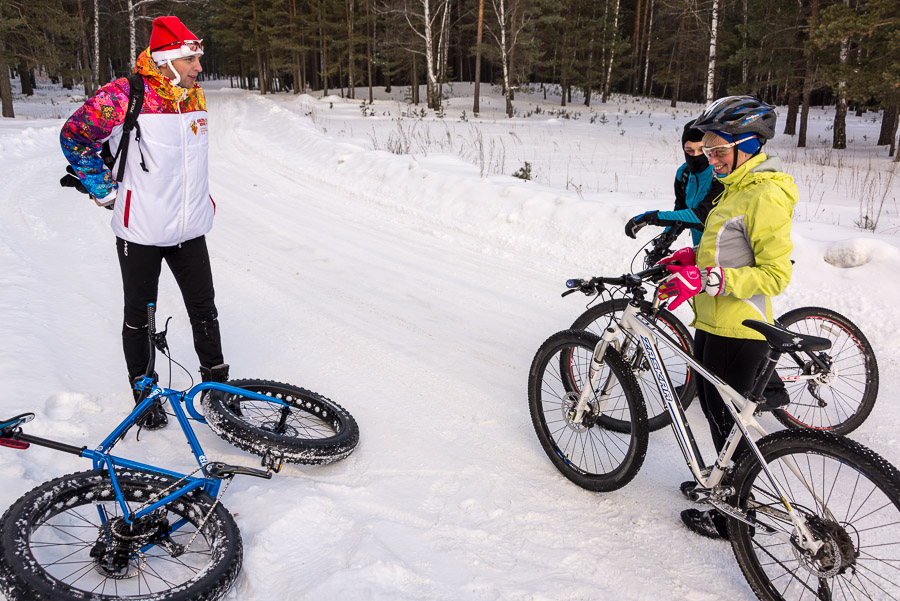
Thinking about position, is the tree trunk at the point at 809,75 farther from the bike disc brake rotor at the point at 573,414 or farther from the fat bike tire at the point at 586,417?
the bike disc brake rotor at the point at 573,414

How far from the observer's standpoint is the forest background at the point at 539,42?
55.4 ft

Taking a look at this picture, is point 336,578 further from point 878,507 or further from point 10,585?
point 878,507

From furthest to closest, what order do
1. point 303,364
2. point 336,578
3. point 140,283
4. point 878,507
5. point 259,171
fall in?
point 259,171
point 303,364
point 140,283
point 336,578
point 878,507

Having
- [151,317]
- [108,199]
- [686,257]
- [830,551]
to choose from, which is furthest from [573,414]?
[108,199]

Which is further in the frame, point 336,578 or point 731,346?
point 731,346

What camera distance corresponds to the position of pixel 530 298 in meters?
5.91

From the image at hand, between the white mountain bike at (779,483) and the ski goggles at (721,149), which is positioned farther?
the ski goggles at (721,149)

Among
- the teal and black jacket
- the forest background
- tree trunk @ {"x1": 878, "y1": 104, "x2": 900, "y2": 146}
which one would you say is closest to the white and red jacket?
the teal and black jacket

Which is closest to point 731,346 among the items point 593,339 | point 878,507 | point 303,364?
point 593,339

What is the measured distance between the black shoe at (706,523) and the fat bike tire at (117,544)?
227cm

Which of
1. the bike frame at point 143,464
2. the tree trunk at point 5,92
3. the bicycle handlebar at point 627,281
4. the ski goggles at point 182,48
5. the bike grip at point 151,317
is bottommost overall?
the bike frame at point 143,464

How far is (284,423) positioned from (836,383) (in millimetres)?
4094

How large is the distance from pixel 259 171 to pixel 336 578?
35.1 ft

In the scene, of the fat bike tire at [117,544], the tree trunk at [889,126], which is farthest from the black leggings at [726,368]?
the tree trunk at [889,126]
